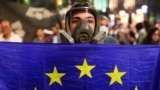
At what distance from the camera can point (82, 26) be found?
3.55 metres

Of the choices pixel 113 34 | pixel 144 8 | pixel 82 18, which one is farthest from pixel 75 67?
pixel 144 8

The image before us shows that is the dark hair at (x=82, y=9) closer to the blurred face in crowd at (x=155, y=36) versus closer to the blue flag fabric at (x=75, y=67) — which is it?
the blue flag fabric at (x=75, y=67)

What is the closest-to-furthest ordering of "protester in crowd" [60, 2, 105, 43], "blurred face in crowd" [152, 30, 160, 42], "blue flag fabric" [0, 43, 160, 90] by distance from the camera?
"blue flag fabric" [0, 43, 160, 90], "protester in crowd" [60, 2, 105, 43], "blurred face in crowd" [152, 30, 160, 42]

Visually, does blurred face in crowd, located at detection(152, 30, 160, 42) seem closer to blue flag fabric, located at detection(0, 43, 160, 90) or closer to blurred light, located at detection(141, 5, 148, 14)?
blue flag fabric, located at detection(0, 43, 160, 90)

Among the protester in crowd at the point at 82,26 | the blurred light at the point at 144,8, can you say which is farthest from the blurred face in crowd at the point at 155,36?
the blurred light at the point at 144,8

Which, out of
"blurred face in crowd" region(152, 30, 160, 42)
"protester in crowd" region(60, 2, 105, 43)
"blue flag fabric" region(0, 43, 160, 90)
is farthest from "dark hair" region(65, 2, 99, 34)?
"blurred face in crowd" region(152, 30, 160, 42)

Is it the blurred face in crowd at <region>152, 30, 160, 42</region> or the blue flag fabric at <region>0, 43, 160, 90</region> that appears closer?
the blue flag fabric at <region>0, 43, 160, 90</region>

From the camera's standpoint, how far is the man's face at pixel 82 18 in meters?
3.66

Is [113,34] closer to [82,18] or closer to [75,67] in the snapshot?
[82,18]

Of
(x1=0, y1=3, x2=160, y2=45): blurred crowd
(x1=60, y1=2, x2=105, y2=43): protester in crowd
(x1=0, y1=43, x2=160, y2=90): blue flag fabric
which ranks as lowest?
(x1=0, y1=43, x2=160, y2=90): blue flag fabric

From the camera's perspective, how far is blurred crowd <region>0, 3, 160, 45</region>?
22.6ft

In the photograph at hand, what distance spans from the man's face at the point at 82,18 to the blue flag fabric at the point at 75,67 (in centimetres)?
23

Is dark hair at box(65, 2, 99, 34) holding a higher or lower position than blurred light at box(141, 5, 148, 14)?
lower

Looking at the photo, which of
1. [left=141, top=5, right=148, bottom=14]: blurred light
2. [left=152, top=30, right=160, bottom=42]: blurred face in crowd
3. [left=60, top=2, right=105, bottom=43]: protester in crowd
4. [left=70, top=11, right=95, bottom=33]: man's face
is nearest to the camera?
[left=60, top=2, right=105, bottom=43]: protester in crowd
